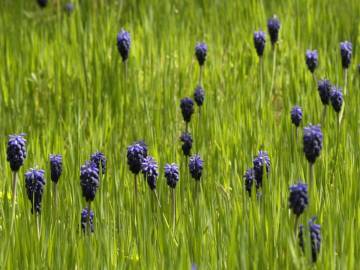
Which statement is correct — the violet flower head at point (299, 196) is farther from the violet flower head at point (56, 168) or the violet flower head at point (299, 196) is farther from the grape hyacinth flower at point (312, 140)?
the violet flower head at point (56, 168)

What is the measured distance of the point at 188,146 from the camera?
347 centimetres

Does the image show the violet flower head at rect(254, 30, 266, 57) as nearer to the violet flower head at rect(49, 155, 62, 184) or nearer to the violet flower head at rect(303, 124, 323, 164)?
the violet flower head at rect(49, 155, 62, 184)

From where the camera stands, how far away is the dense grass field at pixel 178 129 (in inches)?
107

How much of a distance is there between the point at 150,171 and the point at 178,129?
1.53 metres

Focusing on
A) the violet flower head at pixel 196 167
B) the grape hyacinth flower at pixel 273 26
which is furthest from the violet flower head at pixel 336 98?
the grape hyacinth flower at pixel 273 26

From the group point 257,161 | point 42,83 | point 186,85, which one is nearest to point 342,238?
point 257,161

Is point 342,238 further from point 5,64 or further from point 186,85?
point 5,64

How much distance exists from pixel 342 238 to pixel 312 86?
2039 millimetres

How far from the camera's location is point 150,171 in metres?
3.03

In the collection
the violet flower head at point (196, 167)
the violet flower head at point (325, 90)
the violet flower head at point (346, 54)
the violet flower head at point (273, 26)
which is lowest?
the violet flower head at point (196, 167)

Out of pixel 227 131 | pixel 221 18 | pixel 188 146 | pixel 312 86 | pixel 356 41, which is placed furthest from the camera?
pixel 221 18

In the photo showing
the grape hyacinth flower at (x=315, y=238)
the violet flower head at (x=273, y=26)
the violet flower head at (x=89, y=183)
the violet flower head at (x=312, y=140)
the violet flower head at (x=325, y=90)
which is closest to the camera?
the grape hyacinth flower at (x=315, y=238)

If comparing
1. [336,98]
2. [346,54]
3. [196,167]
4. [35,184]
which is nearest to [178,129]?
[346,54]

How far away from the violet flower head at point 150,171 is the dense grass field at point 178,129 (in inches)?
3.6
